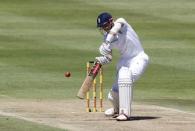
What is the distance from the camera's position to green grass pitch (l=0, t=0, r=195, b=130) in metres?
18.4

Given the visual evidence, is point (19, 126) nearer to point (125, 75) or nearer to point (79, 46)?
point (125, 75)

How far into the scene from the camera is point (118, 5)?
1344 inches

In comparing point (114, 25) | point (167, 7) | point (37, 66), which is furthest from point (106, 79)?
point (167, 7)

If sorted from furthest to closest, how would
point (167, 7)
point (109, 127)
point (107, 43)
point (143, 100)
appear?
point (167, 7) < point (143, 100) < point (107, 43) < point (109, 127)

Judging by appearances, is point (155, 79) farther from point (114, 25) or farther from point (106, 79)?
point (114, 25)

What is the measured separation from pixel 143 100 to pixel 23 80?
11.7 ft

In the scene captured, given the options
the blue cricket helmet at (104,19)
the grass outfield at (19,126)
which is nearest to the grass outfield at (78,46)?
the blue cricket helmet at (104,19)

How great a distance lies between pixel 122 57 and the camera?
13.8 m

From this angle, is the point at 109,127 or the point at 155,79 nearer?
the point at 109,127

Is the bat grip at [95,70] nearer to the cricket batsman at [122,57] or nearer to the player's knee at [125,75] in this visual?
the cricket batsman at [122,57]

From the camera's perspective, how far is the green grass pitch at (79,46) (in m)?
18.4

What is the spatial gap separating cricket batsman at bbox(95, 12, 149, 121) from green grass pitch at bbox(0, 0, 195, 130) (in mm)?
2260

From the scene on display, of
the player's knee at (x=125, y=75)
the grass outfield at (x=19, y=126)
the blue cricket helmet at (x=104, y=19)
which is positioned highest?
the blue cricket helmet at (x=104, y=19)

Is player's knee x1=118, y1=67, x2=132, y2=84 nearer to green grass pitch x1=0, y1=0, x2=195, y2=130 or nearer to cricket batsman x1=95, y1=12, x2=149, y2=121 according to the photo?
cricket batsman x1=95, y1=12, x2=149, y2=121
